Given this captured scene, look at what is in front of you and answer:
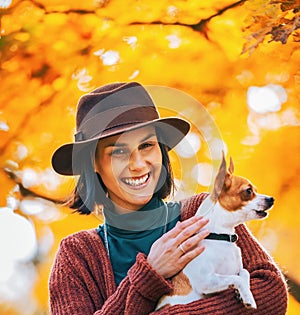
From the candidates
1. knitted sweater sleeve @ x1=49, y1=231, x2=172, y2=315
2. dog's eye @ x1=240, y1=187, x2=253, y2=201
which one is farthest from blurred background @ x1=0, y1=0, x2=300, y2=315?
dog's eye @ x1=240, y1=187, x2=253, y2=201

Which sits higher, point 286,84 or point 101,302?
point 286,84

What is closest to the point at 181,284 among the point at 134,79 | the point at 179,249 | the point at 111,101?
the point at 179,249

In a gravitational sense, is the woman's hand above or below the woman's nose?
below

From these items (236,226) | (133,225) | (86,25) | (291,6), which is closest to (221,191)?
(236,226)

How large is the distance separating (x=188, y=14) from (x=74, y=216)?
66 centimetres

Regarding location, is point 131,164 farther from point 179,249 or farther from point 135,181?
point 179,249

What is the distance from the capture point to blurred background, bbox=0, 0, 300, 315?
1.60 metres

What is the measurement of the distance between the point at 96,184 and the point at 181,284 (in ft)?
0.99

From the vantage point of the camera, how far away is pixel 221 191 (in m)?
1.17

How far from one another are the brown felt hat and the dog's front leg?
1.12 ft

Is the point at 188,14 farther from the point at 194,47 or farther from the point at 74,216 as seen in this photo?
the point at 74,216

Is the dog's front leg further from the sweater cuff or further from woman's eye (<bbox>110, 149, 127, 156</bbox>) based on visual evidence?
woman's eye (<bbox>110, 149, 127, 156</bbox>)

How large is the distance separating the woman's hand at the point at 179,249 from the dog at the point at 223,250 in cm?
1

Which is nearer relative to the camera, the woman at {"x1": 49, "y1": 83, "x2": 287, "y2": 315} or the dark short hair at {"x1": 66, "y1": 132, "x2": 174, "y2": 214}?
the woman at {"x1": 49, "y1": 83, "x2": 287, "y2": 315}
